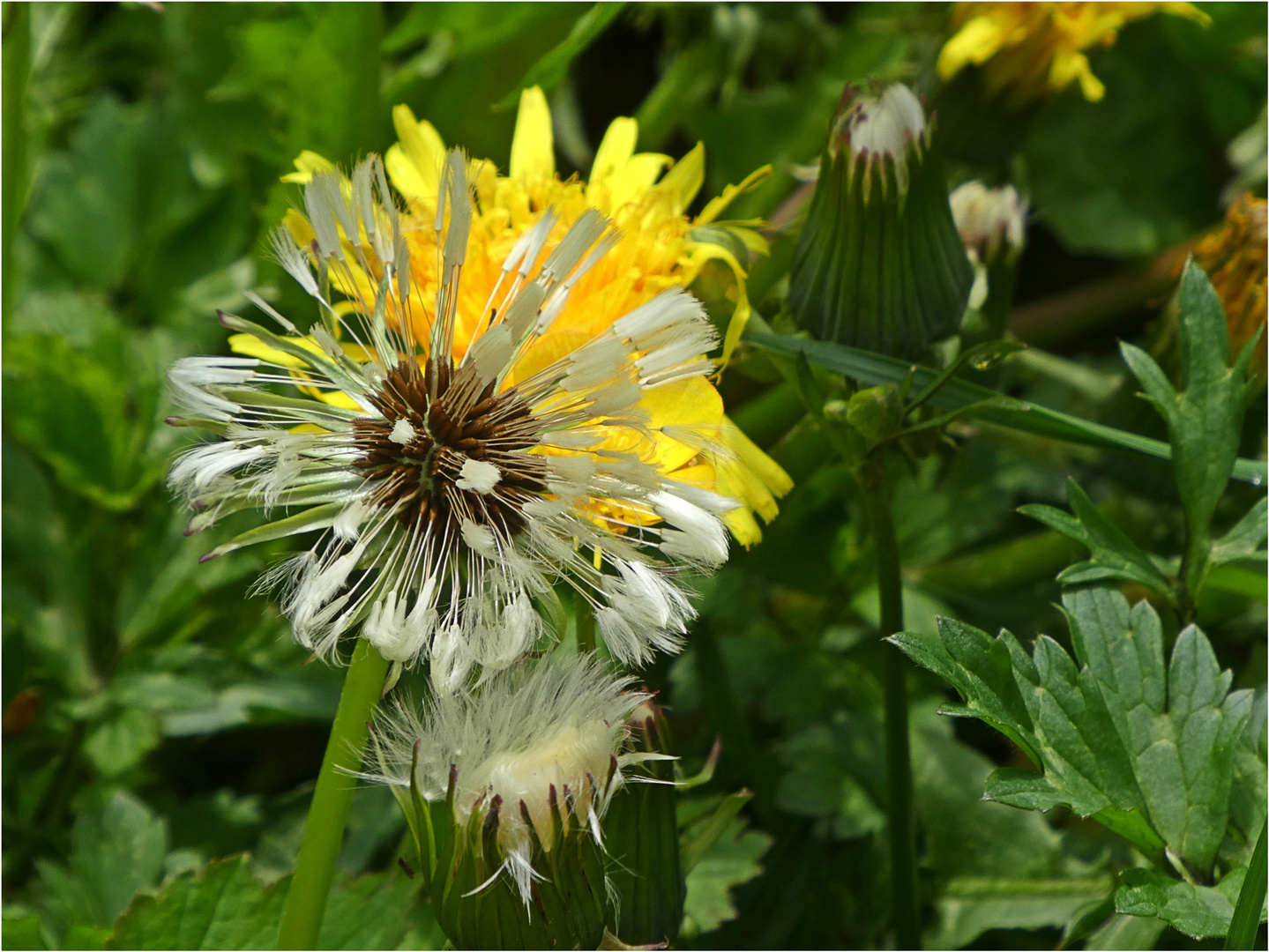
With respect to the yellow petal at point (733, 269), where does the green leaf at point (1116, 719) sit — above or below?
below

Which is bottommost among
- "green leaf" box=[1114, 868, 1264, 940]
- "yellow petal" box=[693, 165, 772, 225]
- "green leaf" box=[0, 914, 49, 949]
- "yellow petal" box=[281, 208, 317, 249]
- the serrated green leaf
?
"green leaf" box=[0, 914, 49, 949]

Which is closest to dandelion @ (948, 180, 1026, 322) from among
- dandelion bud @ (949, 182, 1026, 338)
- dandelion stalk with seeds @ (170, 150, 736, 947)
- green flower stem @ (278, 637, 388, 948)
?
dandelion bud @ (949, 182, 1026, 338)

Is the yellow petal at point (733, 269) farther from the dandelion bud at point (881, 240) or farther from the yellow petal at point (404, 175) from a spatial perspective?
the yellow petal at point (404, 175)

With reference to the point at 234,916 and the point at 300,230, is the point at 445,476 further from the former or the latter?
the point at 234,916

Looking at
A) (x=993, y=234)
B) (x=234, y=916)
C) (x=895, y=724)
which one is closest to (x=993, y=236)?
(x=993, y=234)

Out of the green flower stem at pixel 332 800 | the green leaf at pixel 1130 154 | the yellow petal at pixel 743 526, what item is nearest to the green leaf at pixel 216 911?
the green flower stem at pixel 332 800

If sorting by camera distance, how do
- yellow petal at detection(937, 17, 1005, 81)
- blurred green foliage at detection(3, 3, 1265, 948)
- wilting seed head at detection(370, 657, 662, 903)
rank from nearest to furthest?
wilting seed head at detection(370, 657, 662, 903) < blurred green foliage at detection(3, 3, 1265, 948) < yellow petal at detection(937, 17, 1005, 81)

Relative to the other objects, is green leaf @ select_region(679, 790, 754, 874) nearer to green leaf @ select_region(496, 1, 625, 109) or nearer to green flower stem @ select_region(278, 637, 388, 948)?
green flower stem @ select_region(278, 637, 388, 948)
